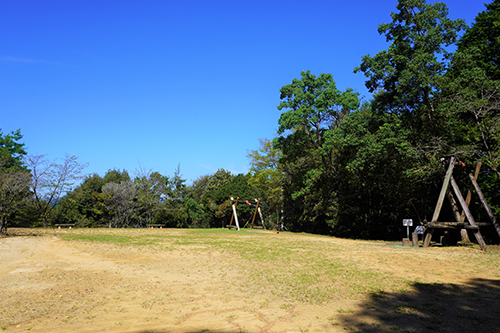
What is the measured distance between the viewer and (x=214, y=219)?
1988 inches

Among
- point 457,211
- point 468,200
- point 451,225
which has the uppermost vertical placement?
point 468,200

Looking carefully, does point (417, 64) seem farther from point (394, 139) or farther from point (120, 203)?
point (120, 203)

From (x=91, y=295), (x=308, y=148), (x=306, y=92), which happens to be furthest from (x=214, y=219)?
(x=91, y=295)

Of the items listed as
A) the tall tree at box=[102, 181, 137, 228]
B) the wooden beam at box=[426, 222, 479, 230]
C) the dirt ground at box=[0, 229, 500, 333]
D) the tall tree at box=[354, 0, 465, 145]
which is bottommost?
the dirt ground at box=[0, 229, 500, 333]

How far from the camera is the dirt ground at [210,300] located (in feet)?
17.5

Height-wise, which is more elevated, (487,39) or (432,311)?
(487,39)

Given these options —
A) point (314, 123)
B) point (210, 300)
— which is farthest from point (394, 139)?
point (210, 300)

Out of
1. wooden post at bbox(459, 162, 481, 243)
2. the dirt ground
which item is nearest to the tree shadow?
the dirt ground

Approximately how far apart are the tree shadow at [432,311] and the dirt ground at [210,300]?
2 cm

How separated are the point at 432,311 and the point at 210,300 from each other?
4152 mm

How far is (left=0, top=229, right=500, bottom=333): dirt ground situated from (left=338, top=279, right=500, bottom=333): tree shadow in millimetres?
17

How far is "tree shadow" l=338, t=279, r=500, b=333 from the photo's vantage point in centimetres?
520

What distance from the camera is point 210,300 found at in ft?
22.2

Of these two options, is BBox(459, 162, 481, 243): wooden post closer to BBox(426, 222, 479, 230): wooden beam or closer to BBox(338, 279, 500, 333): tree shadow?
BBox(426, 222, 479, 230): wooden beam
